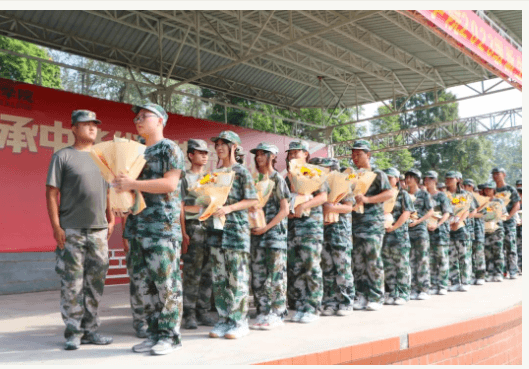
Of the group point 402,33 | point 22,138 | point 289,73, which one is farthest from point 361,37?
point 22,138

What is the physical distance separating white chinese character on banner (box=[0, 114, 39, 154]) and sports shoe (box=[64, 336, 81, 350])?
4.71 metres

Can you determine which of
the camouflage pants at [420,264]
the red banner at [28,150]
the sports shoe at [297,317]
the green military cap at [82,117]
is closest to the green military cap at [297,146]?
the sports shoe at [297,317]

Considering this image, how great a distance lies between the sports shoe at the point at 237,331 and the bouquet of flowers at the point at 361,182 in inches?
72.1

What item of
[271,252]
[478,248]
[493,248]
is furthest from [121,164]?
[493,248]

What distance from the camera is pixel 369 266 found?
16.3 ft

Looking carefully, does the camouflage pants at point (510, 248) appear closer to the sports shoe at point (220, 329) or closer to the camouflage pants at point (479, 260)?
the camouflage pants at point (479, 260)

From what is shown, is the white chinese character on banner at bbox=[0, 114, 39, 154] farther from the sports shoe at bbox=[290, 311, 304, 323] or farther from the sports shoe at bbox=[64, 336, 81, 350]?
the sports shoe at bbox=[290, 311, 304, 323]

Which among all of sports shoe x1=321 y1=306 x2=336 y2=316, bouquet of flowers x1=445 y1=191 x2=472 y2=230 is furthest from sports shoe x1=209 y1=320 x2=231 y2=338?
bouquet of flowers x1=445 y1=191 x2=472 y2=230

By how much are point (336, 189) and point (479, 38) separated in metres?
3.72

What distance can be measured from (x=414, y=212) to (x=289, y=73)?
26.2 feet

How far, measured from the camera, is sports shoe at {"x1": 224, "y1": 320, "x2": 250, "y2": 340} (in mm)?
3482

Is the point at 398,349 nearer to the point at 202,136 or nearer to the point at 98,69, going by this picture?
the point at 202,136

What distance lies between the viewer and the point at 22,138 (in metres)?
7.28

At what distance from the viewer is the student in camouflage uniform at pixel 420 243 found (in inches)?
237
